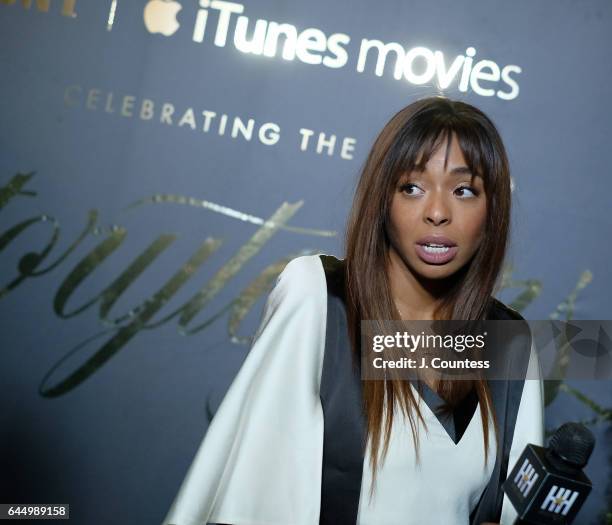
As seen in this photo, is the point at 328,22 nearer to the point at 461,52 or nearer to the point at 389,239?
the point at 461,52

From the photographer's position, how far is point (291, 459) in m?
1.49

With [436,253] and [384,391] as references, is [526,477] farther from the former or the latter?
[436,253]

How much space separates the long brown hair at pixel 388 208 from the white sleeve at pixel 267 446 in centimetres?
10

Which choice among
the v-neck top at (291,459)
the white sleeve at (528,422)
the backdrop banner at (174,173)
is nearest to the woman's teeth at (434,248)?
the v-neck top at (291,459)

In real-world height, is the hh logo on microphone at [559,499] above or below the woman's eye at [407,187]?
below

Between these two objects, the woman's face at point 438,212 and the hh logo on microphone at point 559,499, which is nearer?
the hh logo on microphone at point 559,499

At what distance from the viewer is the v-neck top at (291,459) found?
1479mm

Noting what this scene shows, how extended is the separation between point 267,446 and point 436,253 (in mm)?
450

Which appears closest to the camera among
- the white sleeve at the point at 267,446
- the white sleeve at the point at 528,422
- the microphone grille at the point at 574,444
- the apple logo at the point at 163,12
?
the microphone grille at the point at 574,444

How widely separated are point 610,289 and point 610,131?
1.81 feet

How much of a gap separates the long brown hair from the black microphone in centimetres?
37

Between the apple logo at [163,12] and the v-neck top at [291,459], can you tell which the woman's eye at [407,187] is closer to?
the v-neck top at [291,459]

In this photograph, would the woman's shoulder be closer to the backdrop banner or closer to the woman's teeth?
the woman's teeth

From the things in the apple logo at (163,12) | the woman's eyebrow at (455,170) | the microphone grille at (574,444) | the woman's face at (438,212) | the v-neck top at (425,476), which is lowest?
the v-neck top at (425,476)
